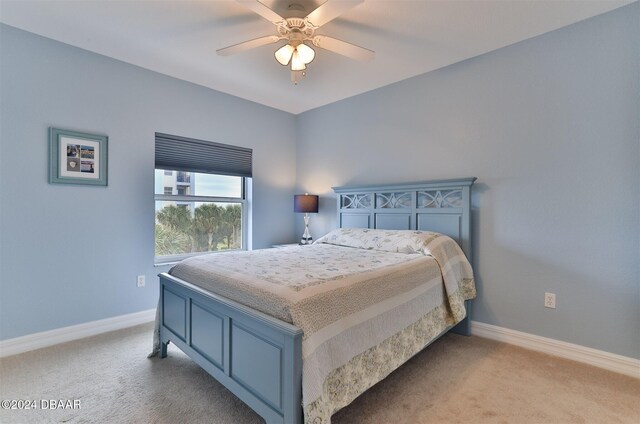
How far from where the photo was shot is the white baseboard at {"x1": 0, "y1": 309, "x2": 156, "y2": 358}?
7.76ft

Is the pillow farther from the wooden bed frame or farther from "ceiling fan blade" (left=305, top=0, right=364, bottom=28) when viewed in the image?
"ceiling fan blade" (left=305, top=0, right=364, bottom=28)

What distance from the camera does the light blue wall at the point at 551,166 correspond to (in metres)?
2.16

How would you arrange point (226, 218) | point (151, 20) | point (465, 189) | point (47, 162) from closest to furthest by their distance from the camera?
point (151, 20)
point (47, 162)
point (465, 189)
point (226, 218)

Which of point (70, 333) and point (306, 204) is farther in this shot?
point (306, 204)

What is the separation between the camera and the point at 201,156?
3.57 metres

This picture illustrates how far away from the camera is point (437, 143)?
3.13 meters

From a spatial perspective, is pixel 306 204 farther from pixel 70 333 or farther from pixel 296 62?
pixel 70 333

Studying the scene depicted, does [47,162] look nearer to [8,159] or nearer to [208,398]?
[8,159]

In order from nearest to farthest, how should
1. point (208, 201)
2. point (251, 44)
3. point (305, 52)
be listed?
point (305, 52) < point (251, 44) < point (208, 201)

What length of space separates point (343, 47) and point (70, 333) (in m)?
3.33

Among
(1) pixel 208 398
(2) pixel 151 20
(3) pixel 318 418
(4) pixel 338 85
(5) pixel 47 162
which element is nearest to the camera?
(3) pixel 318 418

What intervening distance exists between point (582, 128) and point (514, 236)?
987mm

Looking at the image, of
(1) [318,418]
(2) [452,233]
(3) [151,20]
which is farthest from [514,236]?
(3) [151,20]

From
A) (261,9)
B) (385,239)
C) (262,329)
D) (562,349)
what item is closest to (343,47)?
(261,9)
